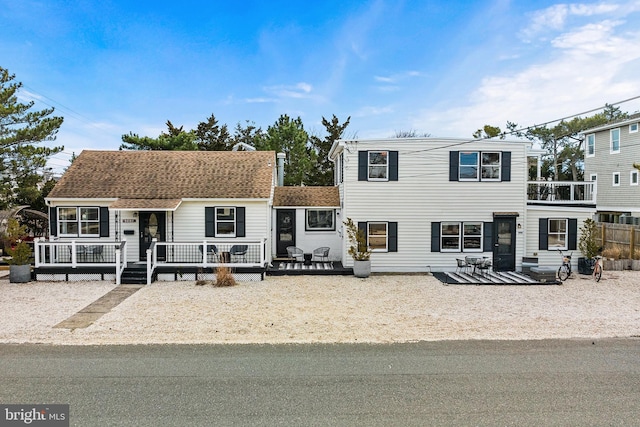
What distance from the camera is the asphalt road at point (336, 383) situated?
4.66 metres

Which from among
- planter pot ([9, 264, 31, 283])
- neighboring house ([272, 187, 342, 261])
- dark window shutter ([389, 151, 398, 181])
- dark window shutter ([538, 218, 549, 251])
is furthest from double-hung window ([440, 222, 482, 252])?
planter pot ([9, 264, 31, 283])

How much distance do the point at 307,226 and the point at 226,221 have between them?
3858mm

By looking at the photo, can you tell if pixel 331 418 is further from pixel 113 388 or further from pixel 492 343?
pixel 492 343

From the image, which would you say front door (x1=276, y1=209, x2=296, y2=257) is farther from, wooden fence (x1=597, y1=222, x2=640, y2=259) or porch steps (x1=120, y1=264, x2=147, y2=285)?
wooden fence (x1=597, y1=222, x2=640, y2=259)

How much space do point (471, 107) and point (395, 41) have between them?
7225mm

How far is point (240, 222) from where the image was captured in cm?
1586

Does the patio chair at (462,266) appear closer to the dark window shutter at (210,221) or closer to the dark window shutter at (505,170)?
the dark window shutter at (505,170)

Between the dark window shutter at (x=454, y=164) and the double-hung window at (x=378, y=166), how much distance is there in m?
2.67

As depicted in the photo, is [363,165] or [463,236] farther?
[463,236]

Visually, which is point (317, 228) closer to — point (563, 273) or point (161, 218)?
point (161, 218)

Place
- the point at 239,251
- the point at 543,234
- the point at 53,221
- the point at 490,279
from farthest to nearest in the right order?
the point at 543,234 < the point at 53,221 < the point at 239,251 < the point at 490,279

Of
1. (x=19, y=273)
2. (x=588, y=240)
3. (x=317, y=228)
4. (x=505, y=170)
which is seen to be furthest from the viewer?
(x=317, y=228)

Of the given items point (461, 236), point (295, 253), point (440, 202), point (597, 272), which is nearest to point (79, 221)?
point (295, 253)

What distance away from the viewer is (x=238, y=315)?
9516mm
